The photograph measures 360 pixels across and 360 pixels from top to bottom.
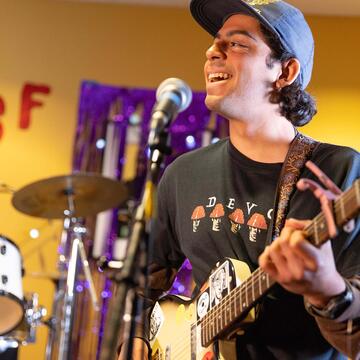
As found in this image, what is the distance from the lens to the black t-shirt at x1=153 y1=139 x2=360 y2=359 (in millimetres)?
2051

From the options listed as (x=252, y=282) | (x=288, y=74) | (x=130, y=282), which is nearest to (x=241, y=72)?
(x=288, y=74)

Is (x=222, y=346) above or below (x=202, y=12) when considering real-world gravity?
below

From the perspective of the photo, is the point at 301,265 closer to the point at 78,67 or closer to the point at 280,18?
the point at 280,18

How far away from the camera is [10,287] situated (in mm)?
4262

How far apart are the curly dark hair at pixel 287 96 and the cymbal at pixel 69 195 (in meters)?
1.89

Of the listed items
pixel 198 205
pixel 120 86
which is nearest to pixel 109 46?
pixel 120 86

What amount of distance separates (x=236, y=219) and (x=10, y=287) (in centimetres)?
239

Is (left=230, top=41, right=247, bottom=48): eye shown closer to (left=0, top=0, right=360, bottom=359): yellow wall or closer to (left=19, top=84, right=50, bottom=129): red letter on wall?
(left=0, top=0, right=360, bottom=359): yellow wall

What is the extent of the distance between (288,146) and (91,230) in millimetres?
3320

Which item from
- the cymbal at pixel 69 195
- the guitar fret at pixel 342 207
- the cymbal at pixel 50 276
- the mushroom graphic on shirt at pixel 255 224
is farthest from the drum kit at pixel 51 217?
the guitar fret at pixel 342 207

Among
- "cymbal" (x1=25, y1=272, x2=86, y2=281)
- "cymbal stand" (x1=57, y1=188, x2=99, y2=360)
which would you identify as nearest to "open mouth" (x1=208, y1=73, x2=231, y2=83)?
"cymbal stand" (x1=57, y1=188, x2=99, y2=360)

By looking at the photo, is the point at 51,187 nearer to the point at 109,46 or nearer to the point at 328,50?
the point at 109,46

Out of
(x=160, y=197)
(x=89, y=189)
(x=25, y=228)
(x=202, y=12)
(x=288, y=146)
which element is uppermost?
(x=202, y=12)

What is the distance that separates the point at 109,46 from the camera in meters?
5.91
